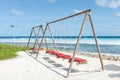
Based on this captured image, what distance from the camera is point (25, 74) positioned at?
39.6 feet

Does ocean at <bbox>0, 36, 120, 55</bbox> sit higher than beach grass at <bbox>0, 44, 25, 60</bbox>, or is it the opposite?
beach grass at <bbox>0, 44, 25, 60</bbox>

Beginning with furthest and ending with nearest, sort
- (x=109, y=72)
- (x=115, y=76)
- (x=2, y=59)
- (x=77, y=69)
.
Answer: (x=2, y=59)
(x=77, y=69)
(x=109, y=72)
(x=115, y=76)

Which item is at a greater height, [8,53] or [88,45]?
[8,53]

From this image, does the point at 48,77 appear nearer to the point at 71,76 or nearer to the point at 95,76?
the point at 71,76

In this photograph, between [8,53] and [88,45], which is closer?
[8,53]

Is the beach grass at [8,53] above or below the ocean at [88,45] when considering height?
above

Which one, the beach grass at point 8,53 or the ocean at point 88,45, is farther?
the ocean at point 88,45

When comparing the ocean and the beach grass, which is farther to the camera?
the ocean

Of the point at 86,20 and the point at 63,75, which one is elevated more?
the point at 86,20

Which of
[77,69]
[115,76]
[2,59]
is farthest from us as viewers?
[2,59]

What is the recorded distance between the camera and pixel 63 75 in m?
11.3

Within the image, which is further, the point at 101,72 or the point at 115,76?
the point at 101,72

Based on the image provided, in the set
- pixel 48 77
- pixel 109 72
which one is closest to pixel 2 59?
pixel 48 77

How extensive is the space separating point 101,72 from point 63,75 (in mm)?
1835
